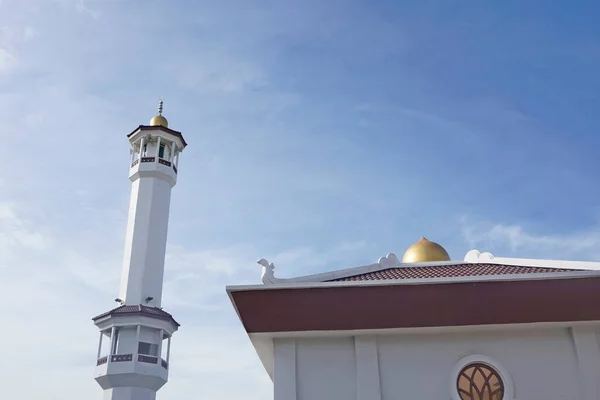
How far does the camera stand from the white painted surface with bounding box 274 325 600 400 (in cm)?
766

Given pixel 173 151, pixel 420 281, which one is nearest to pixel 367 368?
pixel 420 281

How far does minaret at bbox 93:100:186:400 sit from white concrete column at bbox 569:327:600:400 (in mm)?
18032

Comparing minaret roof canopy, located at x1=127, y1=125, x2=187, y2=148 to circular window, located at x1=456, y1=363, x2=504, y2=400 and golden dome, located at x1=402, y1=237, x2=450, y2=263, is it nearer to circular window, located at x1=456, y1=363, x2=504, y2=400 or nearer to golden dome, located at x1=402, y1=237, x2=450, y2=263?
golden dome, located at x1=402, y1=237, x2=450, y2=263

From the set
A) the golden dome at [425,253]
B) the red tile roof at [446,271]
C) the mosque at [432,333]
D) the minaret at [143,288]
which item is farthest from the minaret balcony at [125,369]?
the red tile roof at [446,271]

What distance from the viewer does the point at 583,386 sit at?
7.55 meters

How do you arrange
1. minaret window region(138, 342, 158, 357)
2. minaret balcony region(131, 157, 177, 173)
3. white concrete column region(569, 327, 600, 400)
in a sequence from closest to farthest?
white concrete column region(569, 327, 600, 400) → minaret window region(138, 342, 158, 357) → minaret balcony region(131, 157, 177, 173)

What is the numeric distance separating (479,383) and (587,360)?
1548mm

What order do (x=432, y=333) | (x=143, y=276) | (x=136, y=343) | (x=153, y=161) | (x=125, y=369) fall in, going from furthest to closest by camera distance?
(x=153, y=161)
(x=143, y=276)
(x=136, y=343)
(x=125, y=369)
(x=432, y=333)

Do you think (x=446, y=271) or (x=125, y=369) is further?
(x=125, y=369)

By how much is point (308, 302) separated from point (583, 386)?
13.0ft

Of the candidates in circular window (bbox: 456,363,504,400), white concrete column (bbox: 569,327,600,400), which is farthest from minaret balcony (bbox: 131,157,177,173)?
white concrete column (bbox: 569,327,600,400)

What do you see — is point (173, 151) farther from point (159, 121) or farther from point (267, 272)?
point (267, 272)

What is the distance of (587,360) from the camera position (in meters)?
7.70

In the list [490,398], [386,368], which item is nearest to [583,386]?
[490,398]
